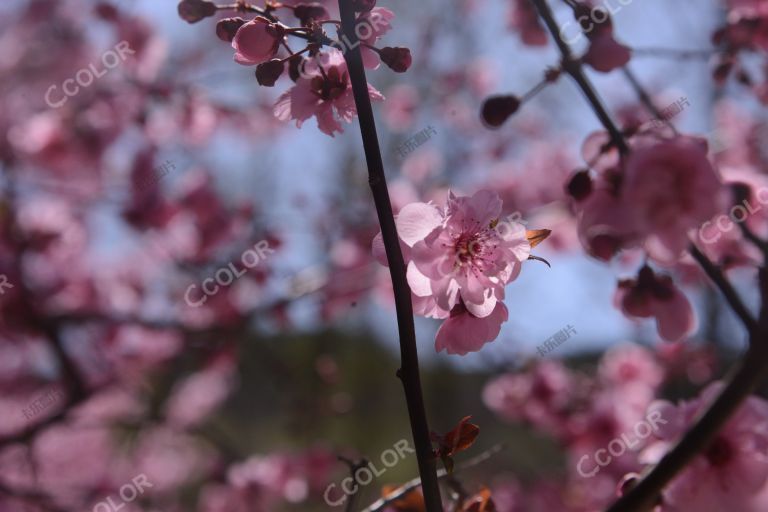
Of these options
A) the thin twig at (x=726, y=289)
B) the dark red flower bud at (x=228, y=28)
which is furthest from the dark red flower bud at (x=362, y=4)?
the thin twig at (x=726, y=289)

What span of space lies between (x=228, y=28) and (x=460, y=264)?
511mm

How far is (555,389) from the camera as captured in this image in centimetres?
278

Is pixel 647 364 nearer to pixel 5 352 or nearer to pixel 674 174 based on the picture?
pixel 674 174

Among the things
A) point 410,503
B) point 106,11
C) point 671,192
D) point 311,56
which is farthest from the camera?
point 106,11

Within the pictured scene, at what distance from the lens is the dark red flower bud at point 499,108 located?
1106 mm

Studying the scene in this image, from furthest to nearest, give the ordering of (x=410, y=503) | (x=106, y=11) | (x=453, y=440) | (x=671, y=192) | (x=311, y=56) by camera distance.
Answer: (x=106, y=11)
(x=410, y=503)
(x=311, y=56)
(x=453, y=440)
(x=671, y=192)

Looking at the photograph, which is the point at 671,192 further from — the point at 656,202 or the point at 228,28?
the point at 228,28

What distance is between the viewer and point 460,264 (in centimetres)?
92

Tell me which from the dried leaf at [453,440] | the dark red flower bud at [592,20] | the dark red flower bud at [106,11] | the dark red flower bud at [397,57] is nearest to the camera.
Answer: the dried leaf at [453,440]

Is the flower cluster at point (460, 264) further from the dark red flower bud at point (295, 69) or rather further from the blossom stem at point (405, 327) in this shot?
the dark red flower bud at point (295, 69)

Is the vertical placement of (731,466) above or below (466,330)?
below

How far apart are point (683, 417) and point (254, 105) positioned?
3.13 meters

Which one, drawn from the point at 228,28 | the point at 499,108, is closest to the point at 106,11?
the point at 228,28

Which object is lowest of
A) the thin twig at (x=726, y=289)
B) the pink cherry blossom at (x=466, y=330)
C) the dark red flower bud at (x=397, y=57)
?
the thin twig at (x=726, y=289)
